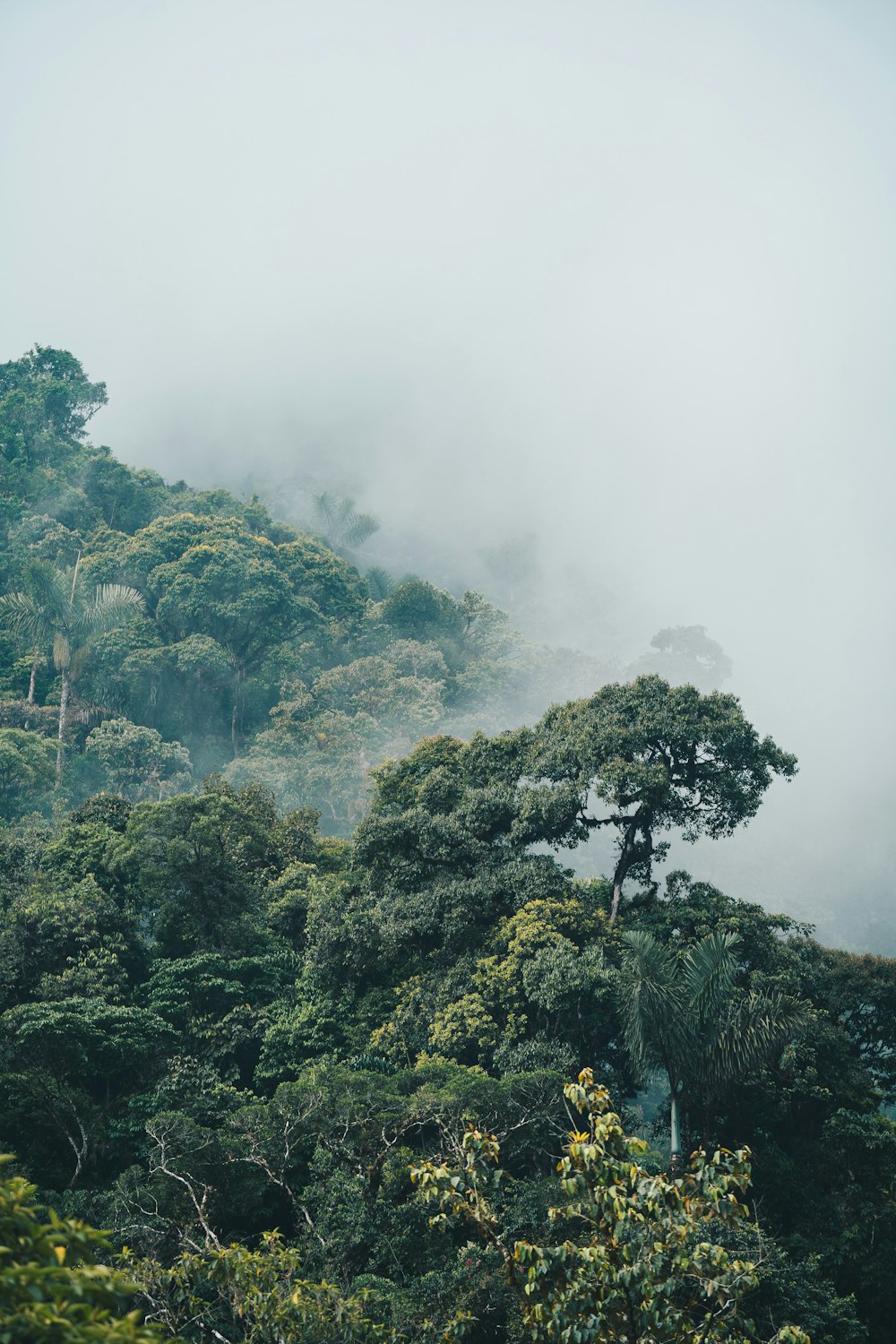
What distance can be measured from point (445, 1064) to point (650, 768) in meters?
7.54

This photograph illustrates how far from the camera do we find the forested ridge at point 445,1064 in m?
7.01

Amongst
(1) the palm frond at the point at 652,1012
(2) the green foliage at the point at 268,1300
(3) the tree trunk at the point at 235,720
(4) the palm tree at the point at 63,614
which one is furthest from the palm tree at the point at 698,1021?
(3) the tree trunk at the point at 235,720

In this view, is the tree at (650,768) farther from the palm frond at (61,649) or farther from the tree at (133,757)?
the palm frond at (61,649)

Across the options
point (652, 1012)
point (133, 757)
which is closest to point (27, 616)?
point (133, 757)

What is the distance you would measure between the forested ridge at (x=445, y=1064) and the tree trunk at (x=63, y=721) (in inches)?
119

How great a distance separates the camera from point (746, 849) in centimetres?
5538

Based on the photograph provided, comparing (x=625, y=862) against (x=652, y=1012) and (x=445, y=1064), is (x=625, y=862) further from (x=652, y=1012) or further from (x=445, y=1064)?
(x=652, y=1012)

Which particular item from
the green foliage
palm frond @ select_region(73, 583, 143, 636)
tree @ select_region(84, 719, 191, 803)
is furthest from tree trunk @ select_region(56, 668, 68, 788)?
the green foliage

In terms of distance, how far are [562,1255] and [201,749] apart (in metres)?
43.6

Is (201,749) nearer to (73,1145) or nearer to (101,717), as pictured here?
(101,717)

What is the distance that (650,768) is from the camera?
2016 cm

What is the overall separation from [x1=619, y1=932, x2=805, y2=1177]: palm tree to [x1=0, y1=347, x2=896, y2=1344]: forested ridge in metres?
0.05

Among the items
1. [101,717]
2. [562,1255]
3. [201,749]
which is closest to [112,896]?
[562,1255]

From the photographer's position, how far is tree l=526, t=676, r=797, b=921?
20594mm
